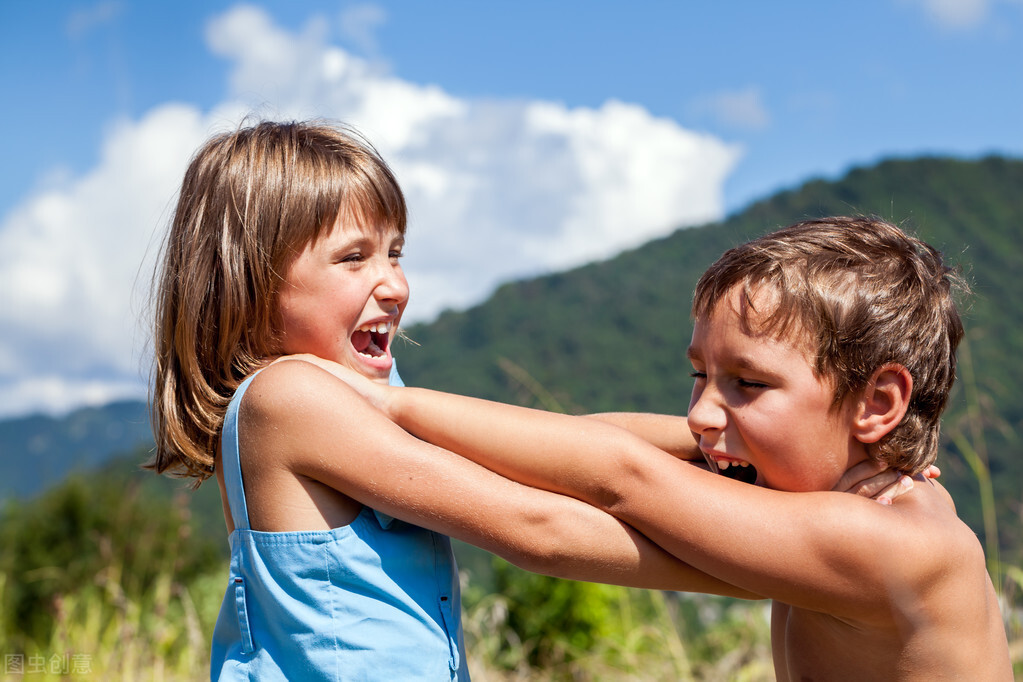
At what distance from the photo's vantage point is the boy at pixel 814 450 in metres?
1.54

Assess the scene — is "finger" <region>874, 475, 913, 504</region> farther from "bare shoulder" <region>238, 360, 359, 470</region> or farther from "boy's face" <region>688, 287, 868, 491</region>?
"bare shoulder" <region>238, 360, 359, 470</region>

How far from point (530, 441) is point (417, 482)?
0.75 feet

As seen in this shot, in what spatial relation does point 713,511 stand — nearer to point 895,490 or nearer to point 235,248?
point 895,490

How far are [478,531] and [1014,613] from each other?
3.30 m

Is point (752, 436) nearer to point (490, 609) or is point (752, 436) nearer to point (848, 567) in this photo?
point (848, 567)

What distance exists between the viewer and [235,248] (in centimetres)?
187

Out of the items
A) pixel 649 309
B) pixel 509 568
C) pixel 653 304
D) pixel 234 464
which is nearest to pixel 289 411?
pixel 234 464

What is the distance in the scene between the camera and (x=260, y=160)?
191 centimetres

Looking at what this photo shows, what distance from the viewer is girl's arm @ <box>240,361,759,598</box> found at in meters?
1.53

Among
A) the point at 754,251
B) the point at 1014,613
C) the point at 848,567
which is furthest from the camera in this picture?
the point at 1014,613

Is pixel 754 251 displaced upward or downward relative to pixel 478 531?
upward

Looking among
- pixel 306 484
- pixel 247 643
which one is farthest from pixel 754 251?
pixel 247 643

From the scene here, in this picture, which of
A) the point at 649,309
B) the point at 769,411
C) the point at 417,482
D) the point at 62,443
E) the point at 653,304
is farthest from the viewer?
the point at 653,304

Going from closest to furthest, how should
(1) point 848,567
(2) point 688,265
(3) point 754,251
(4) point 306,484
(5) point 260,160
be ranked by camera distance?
(1) point 848,567 < (4) point 306,484 < (3) point 754,251 < (5) point 260,160 < (2) point 688,265
